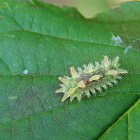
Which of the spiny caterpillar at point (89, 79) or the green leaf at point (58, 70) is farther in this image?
the spiny caterpillar at point (89, 79)

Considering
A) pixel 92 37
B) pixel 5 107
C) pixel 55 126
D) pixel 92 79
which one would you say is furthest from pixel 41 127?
pixel 92 37

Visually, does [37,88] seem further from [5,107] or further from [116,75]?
[116,75]

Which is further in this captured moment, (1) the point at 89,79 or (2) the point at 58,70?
(2) the point at 58,70

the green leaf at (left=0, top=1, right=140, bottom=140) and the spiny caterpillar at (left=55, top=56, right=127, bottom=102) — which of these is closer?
the green leaf at (left=0, top=1, right=140, bottom=140)

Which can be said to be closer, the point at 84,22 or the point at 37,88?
the point at 37,88
